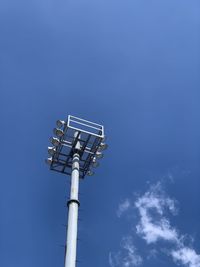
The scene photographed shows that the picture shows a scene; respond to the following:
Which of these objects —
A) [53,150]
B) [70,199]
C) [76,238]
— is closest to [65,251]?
[76,238]

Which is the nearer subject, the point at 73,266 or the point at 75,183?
the point at 73,266

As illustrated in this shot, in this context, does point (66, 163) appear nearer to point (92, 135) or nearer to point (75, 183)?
point (92, 135)

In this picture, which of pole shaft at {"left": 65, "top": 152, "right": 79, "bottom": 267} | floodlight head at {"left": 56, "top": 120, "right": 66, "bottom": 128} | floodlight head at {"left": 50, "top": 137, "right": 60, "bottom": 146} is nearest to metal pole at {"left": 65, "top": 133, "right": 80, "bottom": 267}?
pole shaft at {"left": 65, "top": 152, "right": 79, "bottom": 267}

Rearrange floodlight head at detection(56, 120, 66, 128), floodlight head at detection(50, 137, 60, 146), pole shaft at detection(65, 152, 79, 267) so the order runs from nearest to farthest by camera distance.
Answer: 1. pole shaft at detection(65, 152, 79, 267)
2. floodlight head at detection(50, 137, 60, 146)
3. floodlight head at detection(56, 120, 66, 128)

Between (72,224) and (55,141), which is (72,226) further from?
(55,141)

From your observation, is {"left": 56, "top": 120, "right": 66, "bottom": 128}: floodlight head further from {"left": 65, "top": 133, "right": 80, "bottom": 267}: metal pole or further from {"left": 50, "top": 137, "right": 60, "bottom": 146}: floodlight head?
{"left": 65, "top": 133, "right": 80, "bottom": 267}: metal pole

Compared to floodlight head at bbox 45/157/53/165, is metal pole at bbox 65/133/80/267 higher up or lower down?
Result: lower down

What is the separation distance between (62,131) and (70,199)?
4640 mm

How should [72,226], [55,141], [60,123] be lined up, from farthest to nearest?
1. [60,123]
2. [55,141]
3. [72,226]

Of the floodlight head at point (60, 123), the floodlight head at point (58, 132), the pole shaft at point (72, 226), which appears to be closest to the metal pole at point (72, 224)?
the pole shaft at point (72, 226)

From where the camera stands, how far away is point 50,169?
2291 centimetres

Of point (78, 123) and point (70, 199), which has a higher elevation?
point (78, 123)

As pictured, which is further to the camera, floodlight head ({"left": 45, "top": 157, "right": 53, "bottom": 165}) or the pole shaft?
floodlight head ({"left": 45, "top": 157, "right": 53, "bottom": 165})

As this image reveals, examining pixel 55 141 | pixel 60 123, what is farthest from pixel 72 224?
pixel 60 123
